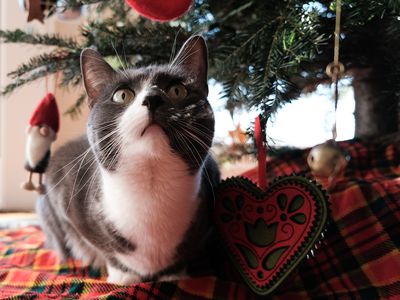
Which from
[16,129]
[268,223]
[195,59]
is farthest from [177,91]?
[16,129]

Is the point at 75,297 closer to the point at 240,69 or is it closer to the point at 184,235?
the point at 184,235

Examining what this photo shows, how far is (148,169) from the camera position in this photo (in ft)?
1.87

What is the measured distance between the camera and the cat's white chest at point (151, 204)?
1.88 feet

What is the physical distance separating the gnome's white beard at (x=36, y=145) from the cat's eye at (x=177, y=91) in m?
0.40

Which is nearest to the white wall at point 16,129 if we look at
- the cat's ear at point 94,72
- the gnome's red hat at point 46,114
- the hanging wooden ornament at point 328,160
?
the gnome's red hat at point 46,114

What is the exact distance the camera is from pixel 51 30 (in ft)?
4.84

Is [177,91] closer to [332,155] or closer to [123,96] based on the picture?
[123,96]

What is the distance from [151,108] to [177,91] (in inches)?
3.5

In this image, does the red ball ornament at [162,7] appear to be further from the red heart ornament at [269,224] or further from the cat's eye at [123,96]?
the red heart ornament at [269,224]

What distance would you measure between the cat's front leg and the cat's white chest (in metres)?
0.02

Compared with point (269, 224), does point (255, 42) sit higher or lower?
higher

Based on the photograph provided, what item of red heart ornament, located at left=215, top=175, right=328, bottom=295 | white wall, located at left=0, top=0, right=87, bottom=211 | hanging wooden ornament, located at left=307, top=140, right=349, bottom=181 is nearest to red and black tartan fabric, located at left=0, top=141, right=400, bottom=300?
red heart ornament, located at left=215, top=175, right=328, bottom=295

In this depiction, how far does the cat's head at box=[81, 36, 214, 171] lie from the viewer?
20.8 inches

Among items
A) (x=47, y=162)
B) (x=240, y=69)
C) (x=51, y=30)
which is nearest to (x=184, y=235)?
(x=240, y=69)
